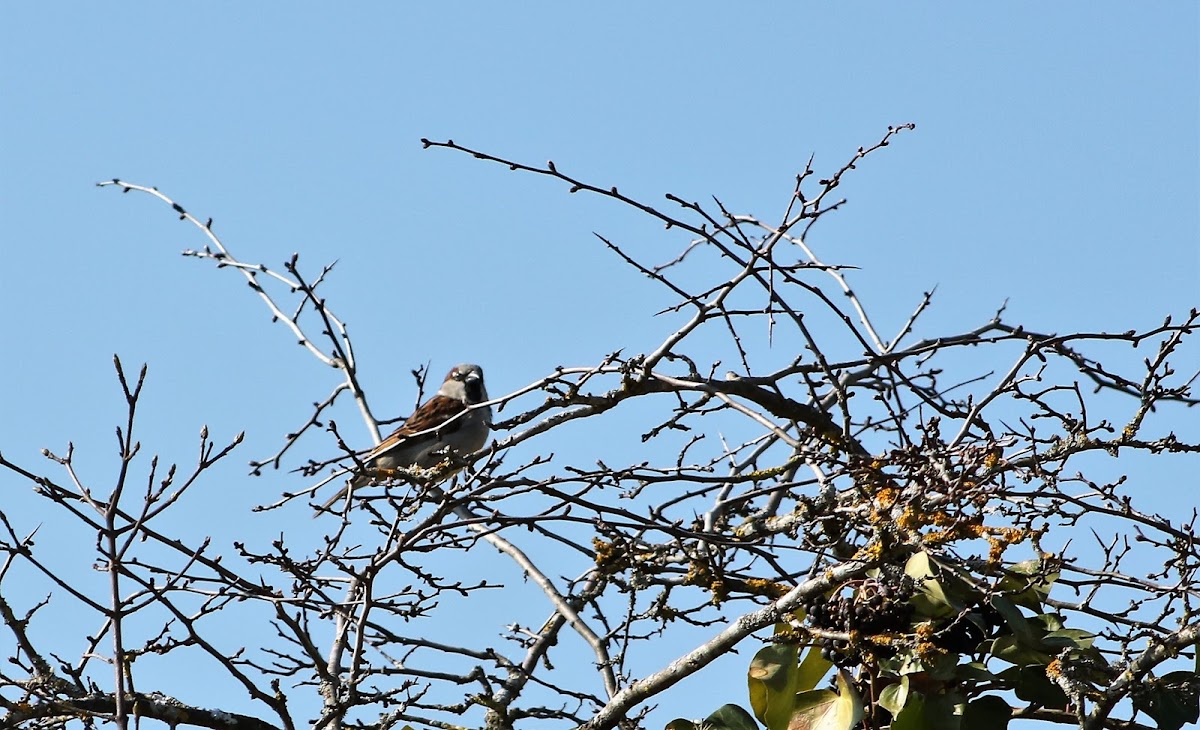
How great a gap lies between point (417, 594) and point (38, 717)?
1094 mm

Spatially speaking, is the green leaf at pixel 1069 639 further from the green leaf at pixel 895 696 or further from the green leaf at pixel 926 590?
the green leaf at pixel 895 696

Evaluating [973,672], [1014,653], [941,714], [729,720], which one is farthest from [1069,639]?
[729,720]

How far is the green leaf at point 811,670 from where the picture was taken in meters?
3.47

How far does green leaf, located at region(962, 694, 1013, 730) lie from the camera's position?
11.2ft

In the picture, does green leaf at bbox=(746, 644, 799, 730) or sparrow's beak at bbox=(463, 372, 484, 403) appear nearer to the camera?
green leaf at bbox=(746, 644, 799, 730)

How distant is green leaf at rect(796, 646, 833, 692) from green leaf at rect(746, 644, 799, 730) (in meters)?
0.01

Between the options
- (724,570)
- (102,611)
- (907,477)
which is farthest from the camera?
(724,570)

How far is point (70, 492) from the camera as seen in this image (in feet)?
11.2

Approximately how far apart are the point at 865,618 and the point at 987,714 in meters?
0.42

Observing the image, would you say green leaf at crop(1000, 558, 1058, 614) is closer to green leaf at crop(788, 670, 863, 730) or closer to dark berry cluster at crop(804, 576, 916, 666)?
dark berry cluster at crop(804, 576, 916, 666)

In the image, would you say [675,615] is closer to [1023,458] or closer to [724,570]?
[724,570]

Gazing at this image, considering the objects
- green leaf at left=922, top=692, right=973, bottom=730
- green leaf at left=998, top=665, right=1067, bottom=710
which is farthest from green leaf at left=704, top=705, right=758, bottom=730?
green leaf at left=998, top=665, right=1067, bottom=710

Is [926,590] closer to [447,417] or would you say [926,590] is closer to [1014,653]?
[1014,653]

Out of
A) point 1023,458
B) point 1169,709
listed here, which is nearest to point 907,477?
point 1023,458
